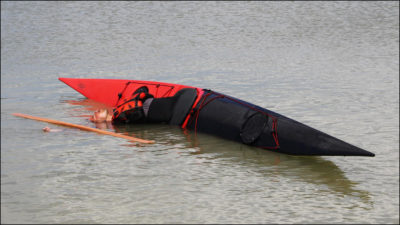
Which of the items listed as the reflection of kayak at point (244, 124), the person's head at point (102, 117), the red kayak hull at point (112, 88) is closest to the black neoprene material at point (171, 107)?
the reflection of kayak at point (244, 124)

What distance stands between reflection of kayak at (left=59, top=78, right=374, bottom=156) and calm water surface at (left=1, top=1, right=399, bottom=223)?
139mm

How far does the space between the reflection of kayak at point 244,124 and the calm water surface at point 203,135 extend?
139 millimetres

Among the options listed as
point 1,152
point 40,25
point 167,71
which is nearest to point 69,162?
point 1,152

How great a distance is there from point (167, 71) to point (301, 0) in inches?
501

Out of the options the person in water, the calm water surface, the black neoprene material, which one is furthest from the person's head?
the black neoprene material

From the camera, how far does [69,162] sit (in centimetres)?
630

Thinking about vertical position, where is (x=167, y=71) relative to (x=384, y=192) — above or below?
above

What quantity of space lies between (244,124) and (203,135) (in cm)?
62

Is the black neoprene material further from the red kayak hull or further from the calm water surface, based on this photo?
the red kayak hull

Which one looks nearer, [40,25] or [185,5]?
[40,25]

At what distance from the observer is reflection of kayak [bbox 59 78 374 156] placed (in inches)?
243

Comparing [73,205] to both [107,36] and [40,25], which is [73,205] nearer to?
[107,36]

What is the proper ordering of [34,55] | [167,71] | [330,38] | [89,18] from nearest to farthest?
[167,71], [34,55], [330,38], [89,18]

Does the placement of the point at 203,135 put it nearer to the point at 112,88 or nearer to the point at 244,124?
the point at 244,124
